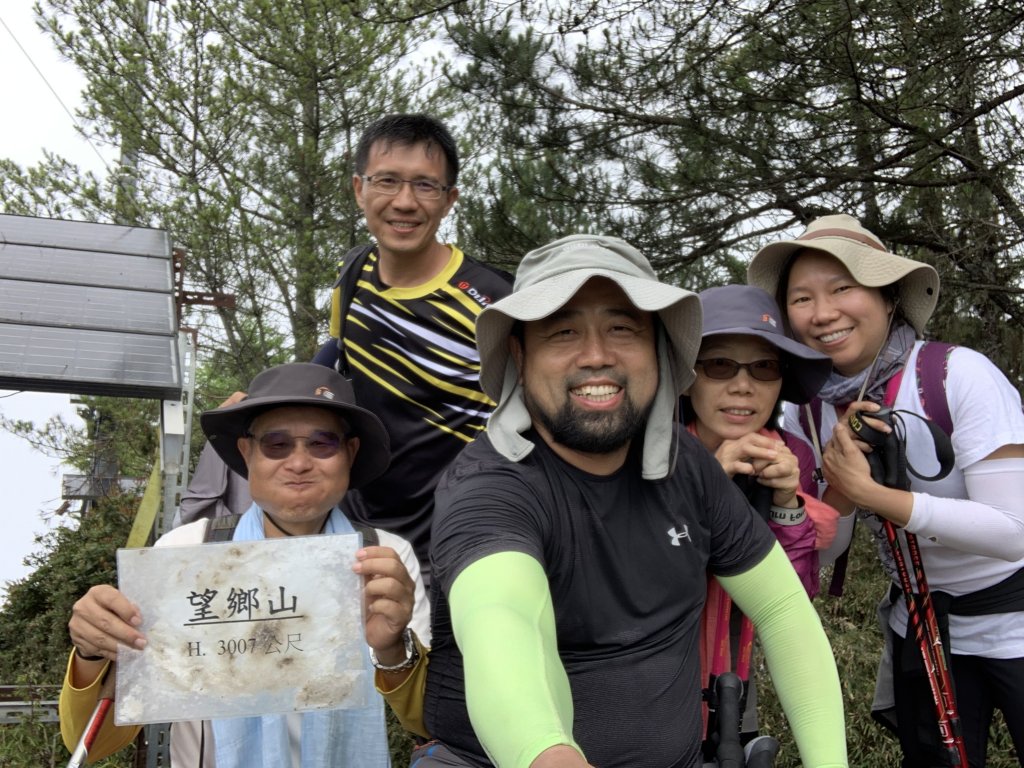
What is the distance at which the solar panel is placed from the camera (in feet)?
11.0

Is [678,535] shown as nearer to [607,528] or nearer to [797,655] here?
[607,528]

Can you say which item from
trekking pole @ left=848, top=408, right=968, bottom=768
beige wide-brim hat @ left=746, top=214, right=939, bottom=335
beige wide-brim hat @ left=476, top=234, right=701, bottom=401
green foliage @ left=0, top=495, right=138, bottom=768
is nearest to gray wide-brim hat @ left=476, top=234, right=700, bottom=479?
beige wide-brim hat @ left=476, top=234, right=701, bottom=401

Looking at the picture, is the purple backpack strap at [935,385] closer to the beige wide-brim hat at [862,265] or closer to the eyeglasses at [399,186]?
the beige wide-brim hat at [862,265]

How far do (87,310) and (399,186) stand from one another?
184cm

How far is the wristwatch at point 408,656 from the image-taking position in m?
1.99

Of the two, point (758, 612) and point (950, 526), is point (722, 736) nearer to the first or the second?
point (758, 612)

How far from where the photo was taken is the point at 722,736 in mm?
1818

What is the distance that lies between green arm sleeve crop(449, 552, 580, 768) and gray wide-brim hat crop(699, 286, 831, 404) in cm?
102

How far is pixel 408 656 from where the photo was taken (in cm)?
199

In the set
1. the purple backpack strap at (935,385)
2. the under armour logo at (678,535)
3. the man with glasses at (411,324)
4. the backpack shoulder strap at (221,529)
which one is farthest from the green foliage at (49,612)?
the purple backpack strap at (935,385)

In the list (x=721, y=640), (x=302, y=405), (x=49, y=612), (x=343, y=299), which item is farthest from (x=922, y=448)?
(x=49, y=612)

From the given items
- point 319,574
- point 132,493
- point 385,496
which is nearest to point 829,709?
point 319,574

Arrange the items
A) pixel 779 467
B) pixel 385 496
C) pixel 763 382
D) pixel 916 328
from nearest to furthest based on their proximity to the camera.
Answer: pixel 779 467 < pixel 763 382 < pixel 916 328 < pixel 385 496

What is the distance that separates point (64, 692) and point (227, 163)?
885cm
